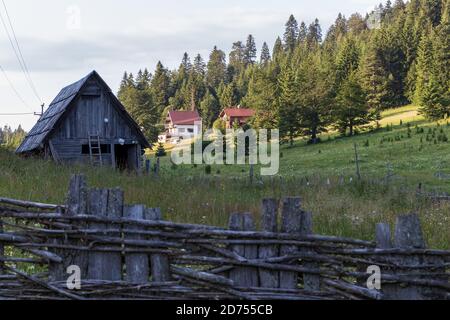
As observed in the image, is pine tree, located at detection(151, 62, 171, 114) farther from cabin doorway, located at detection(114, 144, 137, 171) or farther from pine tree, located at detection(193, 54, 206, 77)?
cabin doorway, located at detection(114, 144, 137, 171)

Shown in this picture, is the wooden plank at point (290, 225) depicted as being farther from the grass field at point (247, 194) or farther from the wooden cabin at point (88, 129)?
the wooden cabin at point (88, 129)

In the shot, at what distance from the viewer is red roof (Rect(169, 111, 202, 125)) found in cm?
9119

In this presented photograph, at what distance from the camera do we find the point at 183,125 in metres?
91.6

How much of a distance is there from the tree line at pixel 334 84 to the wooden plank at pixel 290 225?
42.7 metres

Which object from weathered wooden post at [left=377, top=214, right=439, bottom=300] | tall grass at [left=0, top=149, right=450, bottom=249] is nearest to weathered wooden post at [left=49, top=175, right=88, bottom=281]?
weathered wooden post at [left=377, top=214, right=439, bottom=300]

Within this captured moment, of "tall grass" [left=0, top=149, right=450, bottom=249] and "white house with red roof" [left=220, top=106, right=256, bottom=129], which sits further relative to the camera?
"white house with red roof" [left=220, top=106, right=256, bottom=129]

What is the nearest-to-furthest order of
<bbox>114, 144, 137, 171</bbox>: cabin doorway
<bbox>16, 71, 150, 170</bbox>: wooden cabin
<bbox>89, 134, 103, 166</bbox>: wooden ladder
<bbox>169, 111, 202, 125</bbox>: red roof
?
Result: <bbox>16, 71, 150, 170</bbox>: wooden cabin
<bbox>89, 134, 103, 166</bbox>: wooden ladder
<bbox>114, 144, 137, 171</bbox>: cabin doorway
<bbox>169, 111, 202, 125</bbox>: red roof

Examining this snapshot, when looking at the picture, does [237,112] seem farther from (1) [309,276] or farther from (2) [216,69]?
(1) [309,276]

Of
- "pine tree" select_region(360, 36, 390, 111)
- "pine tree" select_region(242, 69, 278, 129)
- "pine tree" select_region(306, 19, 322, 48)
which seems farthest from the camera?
"pine tree" select_region(306, 19, 322, 48)

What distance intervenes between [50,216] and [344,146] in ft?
117

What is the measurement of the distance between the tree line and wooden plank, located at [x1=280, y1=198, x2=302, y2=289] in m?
42.7

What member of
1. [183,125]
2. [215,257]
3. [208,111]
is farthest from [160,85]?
[215,257]

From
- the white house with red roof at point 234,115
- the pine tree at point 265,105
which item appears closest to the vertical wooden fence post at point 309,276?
the pine tree at point 265,105

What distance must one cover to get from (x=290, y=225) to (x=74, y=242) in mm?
1844
